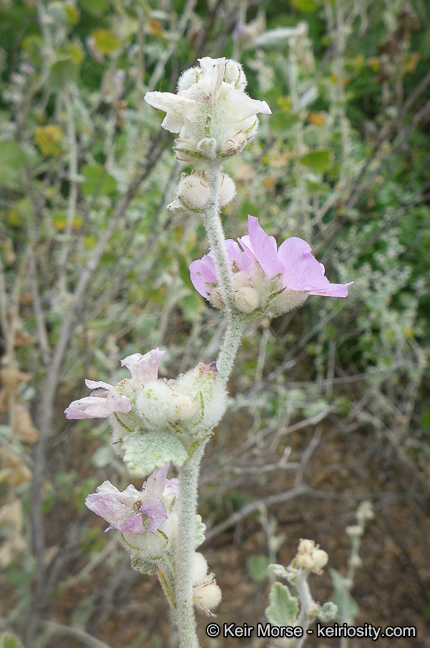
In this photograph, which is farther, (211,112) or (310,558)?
(310,558)

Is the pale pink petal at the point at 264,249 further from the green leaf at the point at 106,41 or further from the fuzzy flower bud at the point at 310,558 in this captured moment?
the green leaf at the point at 106,41

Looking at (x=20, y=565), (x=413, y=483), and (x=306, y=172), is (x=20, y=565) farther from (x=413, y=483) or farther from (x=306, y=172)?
(x=413, y=483)

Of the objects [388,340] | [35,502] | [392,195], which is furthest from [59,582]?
[392,195]

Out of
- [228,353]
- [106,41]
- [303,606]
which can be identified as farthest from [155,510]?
[106,41]

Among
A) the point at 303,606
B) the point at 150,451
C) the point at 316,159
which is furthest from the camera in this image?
the point at 316,159

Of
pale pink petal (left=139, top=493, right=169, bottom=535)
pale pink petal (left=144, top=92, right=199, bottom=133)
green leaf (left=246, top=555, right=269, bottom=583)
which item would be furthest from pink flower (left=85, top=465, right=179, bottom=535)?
green leaf (left=246, top=555, right=269, bottom=583)

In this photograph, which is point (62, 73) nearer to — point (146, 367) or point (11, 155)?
point (11, 155)
